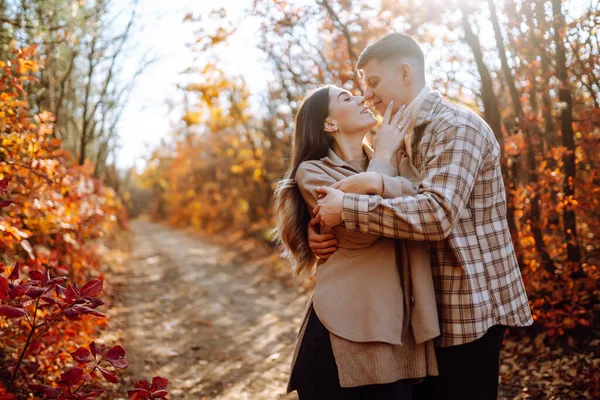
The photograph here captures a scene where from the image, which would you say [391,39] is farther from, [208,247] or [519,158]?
[208,247]

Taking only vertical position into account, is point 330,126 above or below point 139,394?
above

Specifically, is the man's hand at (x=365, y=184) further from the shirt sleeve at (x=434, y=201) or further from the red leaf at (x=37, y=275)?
the red leaf at (x=37, y=275)

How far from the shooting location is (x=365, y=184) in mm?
2002

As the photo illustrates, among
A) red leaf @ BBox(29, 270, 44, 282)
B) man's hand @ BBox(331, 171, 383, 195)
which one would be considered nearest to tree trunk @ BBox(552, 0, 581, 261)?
man's hand @ BBox(331, 171, 383, 195)

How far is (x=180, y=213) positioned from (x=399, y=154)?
29976 millimetres

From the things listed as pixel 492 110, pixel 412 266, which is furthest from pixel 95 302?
pixel 492 110

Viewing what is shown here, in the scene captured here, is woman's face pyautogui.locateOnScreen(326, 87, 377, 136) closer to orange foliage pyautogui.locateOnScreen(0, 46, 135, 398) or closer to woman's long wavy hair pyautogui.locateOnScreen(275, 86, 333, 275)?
woman's long wavy hair pyautogui.locateOnScreen(275, 86, 333, 275)

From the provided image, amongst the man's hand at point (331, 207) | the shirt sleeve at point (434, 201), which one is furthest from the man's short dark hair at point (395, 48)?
the man's hand at point (331, 207)

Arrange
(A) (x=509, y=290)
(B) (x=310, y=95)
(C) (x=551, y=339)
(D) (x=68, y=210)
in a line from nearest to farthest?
(A) (x=509, y=290) < (B) (x=310, y=95) < (C) (x=551, y=339) < (D) (x=68, y=210)

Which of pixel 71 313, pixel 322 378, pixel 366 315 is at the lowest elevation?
pixel 322 378

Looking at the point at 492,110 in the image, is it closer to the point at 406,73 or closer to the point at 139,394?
the point at 406,73

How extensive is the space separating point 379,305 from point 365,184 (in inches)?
19.3

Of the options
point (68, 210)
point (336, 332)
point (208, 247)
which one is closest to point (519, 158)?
point (336, 332)

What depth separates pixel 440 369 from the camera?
2168 mm
